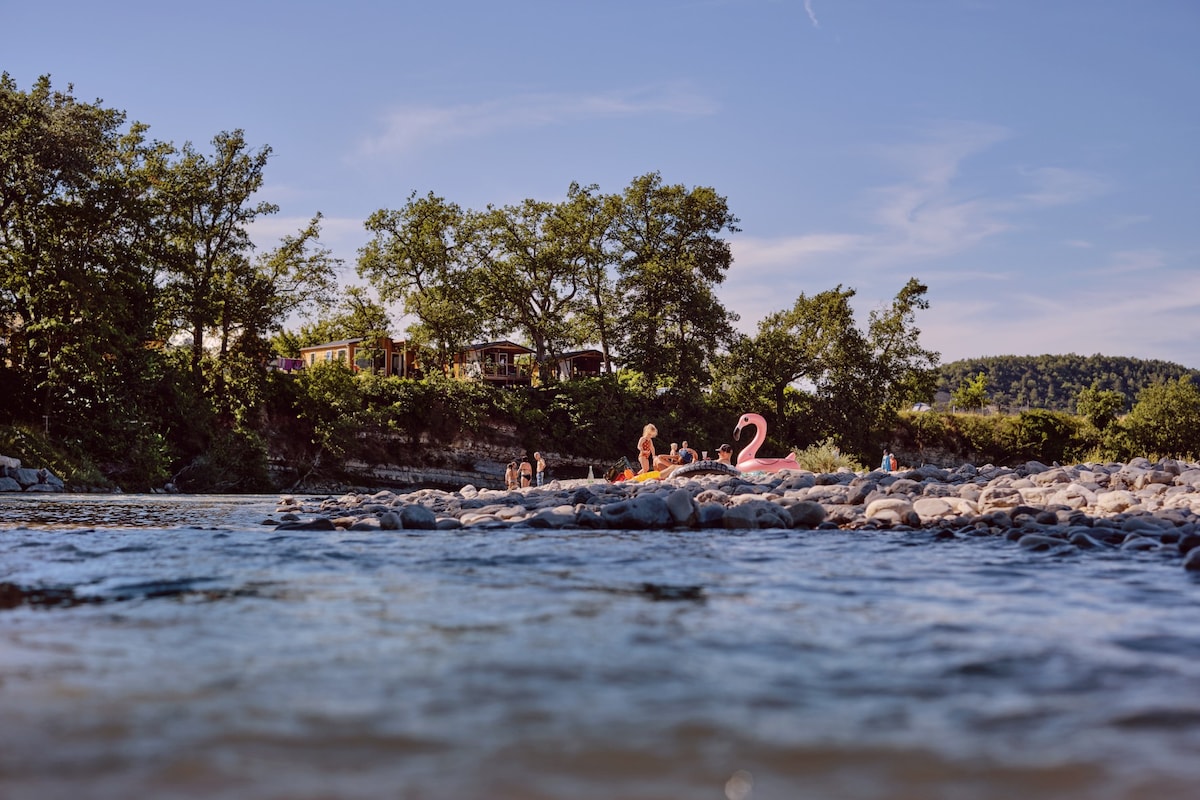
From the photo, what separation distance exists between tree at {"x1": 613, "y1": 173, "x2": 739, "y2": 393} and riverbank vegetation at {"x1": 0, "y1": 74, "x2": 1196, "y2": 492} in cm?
11

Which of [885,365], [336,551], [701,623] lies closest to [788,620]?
[701,623]

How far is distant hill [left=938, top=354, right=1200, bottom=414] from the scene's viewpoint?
120312 mm

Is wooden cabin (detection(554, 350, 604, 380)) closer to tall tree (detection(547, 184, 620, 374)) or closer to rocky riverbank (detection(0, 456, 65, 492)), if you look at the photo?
tall tree (detection(547, 184, 620, 374))

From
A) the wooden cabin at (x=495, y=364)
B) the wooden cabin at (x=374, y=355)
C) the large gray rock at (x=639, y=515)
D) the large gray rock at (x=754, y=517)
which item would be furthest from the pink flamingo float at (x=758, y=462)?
Result: the wooden cabin at (x=495, y=364)

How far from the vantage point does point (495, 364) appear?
48.9m

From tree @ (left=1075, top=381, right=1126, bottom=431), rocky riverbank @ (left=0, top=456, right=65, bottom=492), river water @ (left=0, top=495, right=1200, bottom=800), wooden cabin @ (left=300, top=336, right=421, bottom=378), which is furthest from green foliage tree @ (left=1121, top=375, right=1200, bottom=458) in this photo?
river water @ (left=0, top=495, right=1200, bottom=800)


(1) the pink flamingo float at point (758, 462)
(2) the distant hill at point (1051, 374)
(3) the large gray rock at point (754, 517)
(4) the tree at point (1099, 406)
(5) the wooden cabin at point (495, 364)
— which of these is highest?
(2) the distant hill at point (1051, 374)

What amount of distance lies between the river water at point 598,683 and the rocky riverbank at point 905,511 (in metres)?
1.69

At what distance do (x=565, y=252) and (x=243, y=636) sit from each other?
39.3 metres

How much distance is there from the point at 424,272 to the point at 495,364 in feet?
30.4

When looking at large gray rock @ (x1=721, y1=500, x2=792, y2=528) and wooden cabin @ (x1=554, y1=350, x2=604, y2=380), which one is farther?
wooden cabin @ (x1=554, y1=350, x2=604, y2=380)

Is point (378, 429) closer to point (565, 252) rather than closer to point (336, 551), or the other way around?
point (565, 252)

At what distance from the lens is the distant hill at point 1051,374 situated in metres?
120

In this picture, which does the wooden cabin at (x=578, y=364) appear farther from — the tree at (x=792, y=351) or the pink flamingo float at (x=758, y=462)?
the pink flamingo float at (x=758, y=462)
